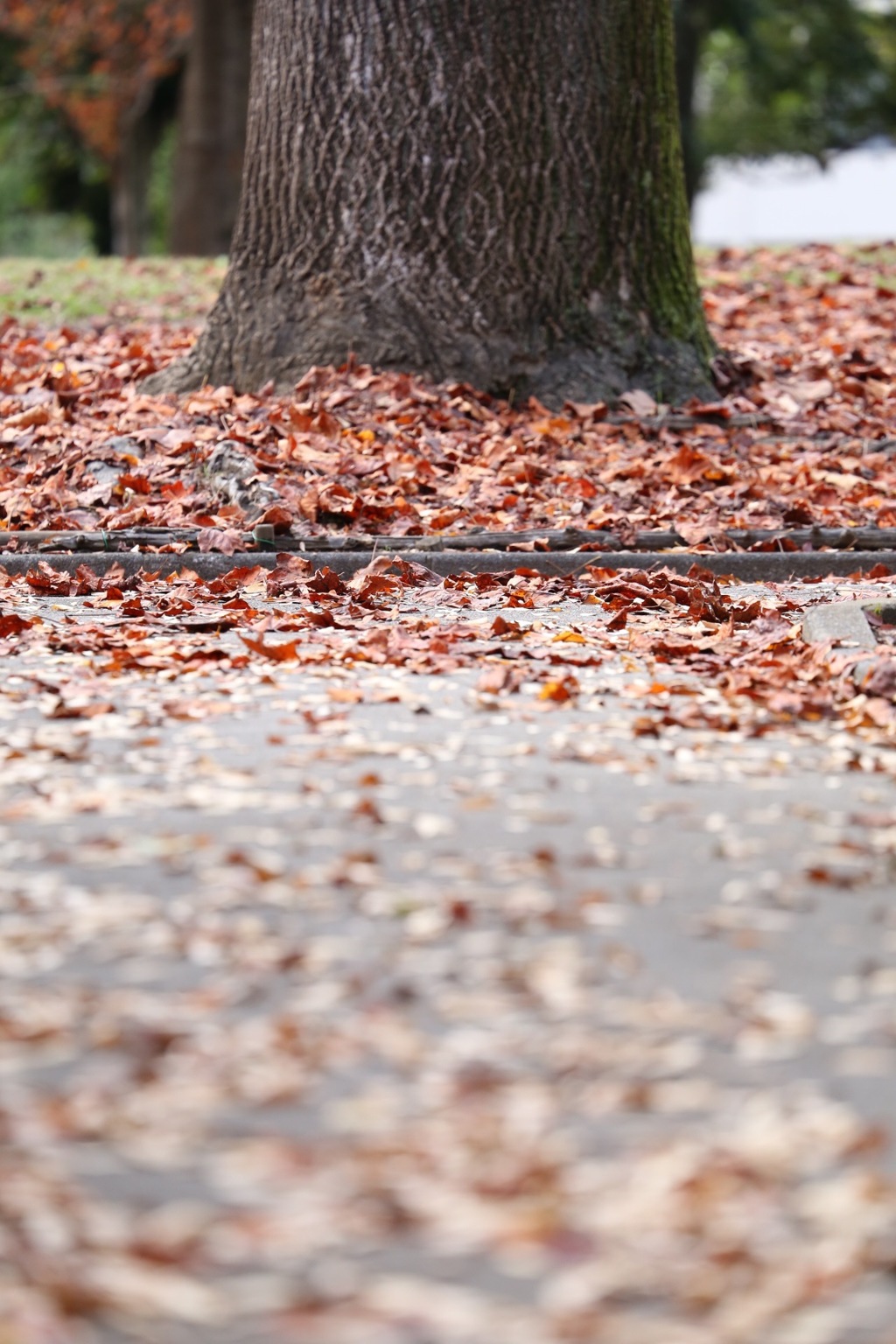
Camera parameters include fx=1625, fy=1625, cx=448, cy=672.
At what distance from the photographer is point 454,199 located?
7.94 m

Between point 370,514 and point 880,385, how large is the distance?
3.49 metres

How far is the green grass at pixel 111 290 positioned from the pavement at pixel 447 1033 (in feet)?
25.9

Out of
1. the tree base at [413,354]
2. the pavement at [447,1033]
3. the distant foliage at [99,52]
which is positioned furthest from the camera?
the distant foliage at [99,52]

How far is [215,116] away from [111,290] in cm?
599

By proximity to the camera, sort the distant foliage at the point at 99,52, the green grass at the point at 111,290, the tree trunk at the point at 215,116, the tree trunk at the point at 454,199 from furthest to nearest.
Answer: the distant foliage at the point at 99,52 → the tree trunk at the point at 215,116 → the green grass at the point at 111,290 → the tree trunk at the point at 454,199

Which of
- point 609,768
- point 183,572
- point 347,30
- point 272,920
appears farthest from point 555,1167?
point 347,30

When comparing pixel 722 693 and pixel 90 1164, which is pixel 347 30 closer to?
pixel 722 693

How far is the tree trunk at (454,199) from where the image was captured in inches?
311

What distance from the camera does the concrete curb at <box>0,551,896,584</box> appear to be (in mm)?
6383

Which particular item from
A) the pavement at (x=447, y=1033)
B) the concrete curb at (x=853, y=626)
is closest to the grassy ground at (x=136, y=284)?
the concrete curb at (x=853, y=626)

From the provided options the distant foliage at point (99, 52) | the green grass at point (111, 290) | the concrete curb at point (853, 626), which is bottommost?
the concrete curb at point (853, 626)

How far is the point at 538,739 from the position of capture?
4.00 metres

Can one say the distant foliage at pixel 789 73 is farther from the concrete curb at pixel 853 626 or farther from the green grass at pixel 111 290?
the concrete curb at pixel 853 626

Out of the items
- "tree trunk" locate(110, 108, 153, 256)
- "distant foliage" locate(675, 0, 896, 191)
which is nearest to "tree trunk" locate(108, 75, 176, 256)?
"tree trunk" locate(110, 108, 153, 256)
